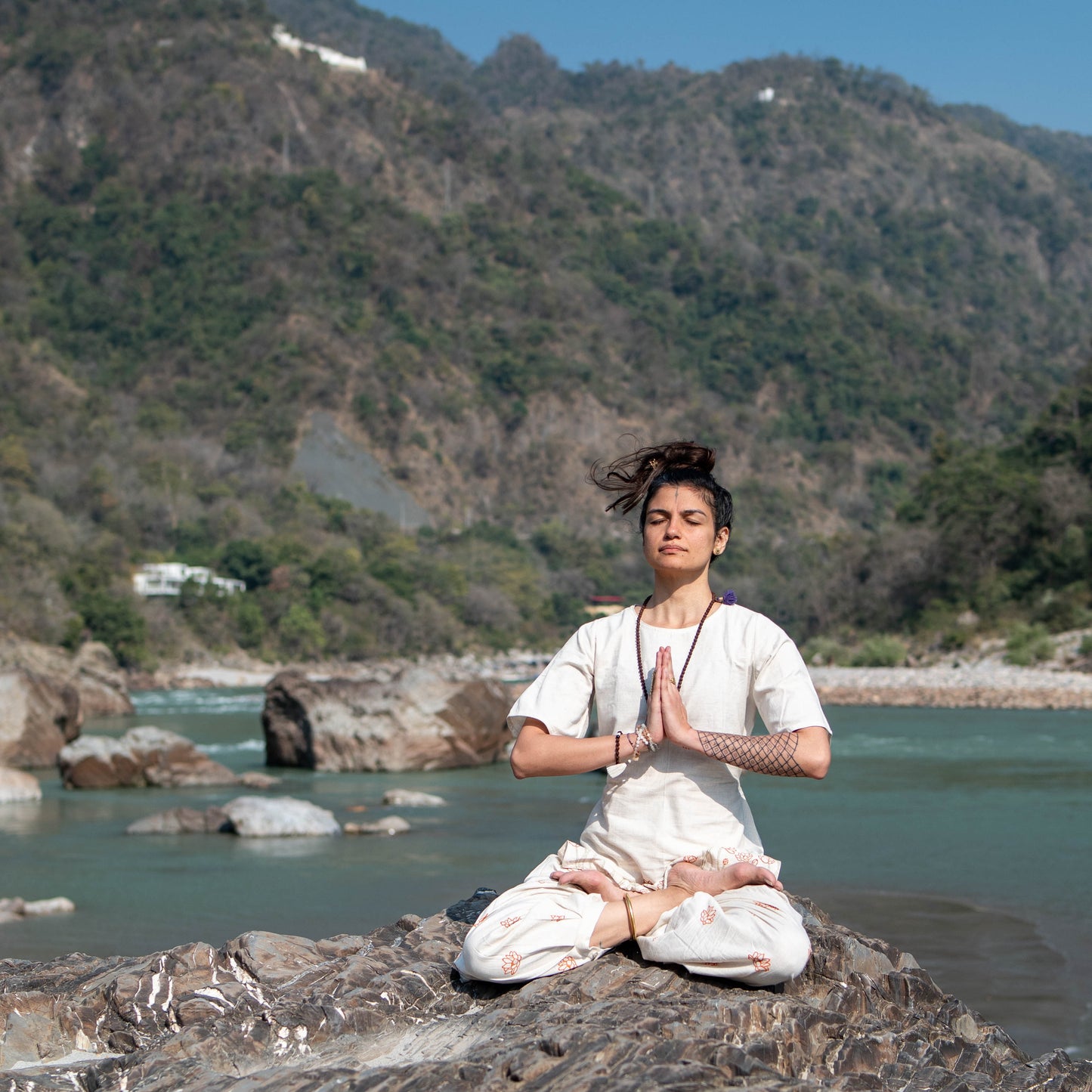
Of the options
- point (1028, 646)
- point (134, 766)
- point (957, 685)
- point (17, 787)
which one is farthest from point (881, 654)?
point (17, 787)

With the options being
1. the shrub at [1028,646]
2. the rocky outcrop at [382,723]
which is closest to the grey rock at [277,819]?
the rocky outcrop at [382,723]

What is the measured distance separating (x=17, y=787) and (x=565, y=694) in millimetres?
12010

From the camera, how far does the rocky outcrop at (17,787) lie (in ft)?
45.9

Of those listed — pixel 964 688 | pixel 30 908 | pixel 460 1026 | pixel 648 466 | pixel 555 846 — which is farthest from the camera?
pixel 964 688

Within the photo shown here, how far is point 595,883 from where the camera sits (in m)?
3.55

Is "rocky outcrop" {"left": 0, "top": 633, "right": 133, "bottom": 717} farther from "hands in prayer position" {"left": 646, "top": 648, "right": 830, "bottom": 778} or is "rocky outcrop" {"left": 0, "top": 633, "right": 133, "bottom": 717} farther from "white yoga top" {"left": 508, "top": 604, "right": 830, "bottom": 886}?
"hands in prayer position" {"left": 646, "top": 648, "right": 830, "bottom": 778}

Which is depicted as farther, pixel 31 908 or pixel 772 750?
pixel 31 908

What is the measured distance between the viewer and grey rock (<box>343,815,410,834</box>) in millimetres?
11891

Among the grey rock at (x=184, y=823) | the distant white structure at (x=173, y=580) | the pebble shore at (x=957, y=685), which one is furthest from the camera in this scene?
the distant white structure at (x=173, y=580)

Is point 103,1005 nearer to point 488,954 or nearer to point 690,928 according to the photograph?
point 488,954

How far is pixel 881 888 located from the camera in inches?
378

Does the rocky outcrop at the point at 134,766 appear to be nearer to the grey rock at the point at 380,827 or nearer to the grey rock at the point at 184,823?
the grey rock at the point at 184,823

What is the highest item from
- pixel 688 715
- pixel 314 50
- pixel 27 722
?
pixel 314 50

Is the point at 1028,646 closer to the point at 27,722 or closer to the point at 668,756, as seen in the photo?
the point at 27,722
